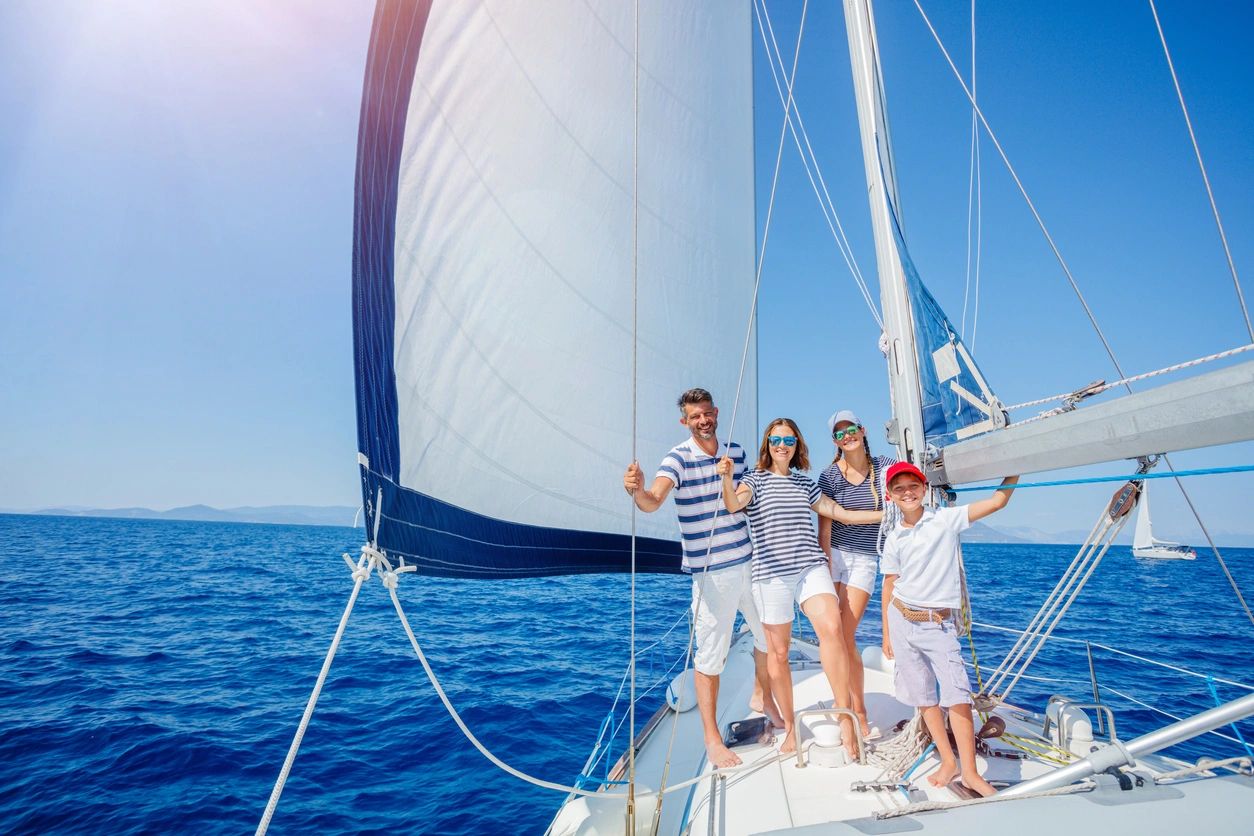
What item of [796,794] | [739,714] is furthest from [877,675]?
[796,794]

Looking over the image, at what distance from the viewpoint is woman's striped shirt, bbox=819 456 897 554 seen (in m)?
2.90

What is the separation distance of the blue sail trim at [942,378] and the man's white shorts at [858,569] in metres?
0.64

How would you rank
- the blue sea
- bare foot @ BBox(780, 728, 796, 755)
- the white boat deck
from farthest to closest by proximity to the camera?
1. the blue sea
2. bare foot @ BBox(780, 728, 796, 755)
3. the white boat deck

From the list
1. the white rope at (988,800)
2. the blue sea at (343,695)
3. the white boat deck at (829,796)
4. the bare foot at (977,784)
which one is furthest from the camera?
the blue sea at (343,695)

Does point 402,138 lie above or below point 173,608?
above

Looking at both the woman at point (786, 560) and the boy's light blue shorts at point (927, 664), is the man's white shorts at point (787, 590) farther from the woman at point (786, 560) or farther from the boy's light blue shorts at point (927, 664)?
the boy's light blue shorts at point (927, 664)

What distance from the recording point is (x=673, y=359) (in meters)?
3.76

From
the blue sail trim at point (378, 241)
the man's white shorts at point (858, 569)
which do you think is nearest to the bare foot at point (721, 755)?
the man's white shorts at point (858, 569)

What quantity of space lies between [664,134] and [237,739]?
5859mm

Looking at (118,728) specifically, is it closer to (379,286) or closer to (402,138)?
(379,286)

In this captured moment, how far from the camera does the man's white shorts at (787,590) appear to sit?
2.60 m

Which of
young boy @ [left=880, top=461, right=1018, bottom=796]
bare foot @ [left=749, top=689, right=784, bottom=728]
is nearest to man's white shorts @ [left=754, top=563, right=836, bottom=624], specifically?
young boy @ [left=880, top=461, right=1018, bottom=796]

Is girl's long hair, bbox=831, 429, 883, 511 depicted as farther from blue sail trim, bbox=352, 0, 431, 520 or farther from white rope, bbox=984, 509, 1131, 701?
blue sail trim, bbox=352, 0, 431, 520

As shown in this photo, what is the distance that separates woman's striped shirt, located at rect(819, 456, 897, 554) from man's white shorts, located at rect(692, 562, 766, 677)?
62 centimetres
